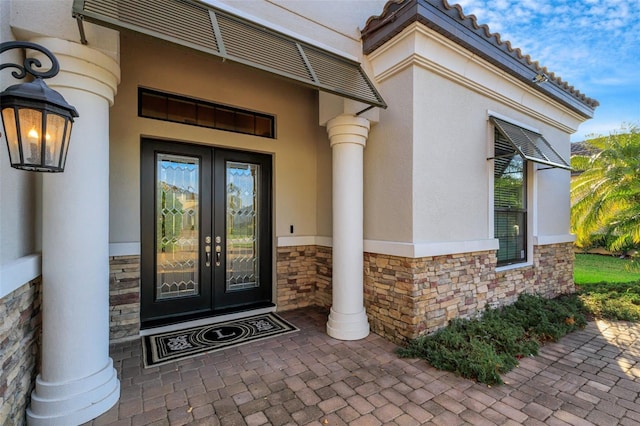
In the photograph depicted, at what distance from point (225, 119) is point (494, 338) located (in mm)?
4940

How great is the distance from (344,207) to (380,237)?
25.8 inches

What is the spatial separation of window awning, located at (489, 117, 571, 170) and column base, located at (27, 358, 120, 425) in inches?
224

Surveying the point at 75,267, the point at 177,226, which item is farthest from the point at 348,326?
the point at 75,267

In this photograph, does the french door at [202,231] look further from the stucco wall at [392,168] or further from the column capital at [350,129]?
the stucco wall at [392,168]

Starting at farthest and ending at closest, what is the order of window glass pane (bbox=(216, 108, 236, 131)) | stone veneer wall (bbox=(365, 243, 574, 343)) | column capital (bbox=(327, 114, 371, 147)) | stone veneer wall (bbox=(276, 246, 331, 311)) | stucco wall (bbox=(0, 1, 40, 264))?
1. stone veneer wall (bbox=(276, 246, 331, 311))
2. window glass pane (bbox=(216, 108, 236, 131))
3. column capital (bbox=(327, 114, 371, 147))
4. stone veneer wall (bbox=(365, 243, 574, 343))
5. stucco wall (bbox=(0, 1, 40, 264))

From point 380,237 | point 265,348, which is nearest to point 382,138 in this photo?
point 380,237

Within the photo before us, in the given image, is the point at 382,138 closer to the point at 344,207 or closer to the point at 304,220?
the point at 344,207

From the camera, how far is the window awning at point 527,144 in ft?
14.7

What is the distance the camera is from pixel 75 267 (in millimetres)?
2432

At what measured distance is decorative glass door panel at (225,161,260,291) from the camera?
4.80 metres

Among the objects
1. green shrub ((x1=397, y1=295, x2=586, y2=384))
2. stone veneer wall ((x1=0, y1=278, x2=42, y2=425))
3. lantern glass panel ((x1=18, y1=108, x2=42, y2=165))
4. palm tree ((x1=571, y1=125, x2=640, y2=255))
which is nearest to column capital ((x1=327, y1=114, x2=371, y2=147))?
green shrub ((x1=397, y1=295, x2=586, y2=384))

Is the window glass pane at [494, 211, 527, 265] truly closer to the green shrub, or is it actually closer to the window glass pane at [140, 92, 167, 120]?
the green shrub

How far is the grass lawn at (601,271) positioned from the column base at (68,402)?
31.4ft

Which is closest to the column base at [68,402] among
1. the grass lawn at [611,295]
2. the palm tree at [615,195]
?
the grass lawn at [611,295]
